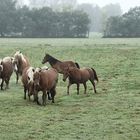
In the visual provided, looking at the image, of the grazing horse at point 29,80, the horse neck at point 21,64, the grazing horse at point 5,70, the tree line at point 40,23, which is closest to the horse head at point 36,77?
the grazing horse at point 29,80

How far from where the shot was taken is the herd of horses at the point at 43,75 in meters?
14.4

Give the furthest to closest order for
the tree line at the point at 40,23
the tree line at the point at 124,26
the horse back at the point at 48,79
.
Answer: the tree line at the point at 40,23 → the tree line at the point at 124,26 → the horse back at the point at 48,79

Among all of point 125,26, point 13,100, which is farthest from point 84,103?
point 125,26

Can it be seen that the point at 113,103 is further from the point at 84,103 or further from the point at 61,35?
the point at 61,35

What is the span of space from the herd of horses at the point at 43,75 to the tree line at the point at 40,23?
43001 mm

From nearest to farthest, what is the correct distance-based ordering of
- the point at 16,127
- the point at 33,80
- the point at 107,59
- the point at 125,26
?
the point at 16,127 < the point at 33,80 < the point at 107,59 < the point at 125,26

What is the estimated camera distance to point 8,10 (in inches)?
2594

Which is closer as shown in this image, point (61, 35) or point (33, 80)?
point (33, 80)

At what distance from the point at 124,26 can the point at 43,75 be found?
49.2 m

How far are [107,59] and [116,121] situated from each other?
59.7ft

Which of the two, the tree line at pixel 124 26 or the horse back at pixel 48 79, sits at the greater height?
the tree line at pixel 124 26

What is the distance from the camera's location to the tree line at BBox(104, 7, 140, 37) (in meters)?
62.2

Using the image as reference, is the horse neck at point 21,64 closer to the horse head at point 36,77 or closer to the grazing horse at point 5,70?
the grazing horse at point 5,70

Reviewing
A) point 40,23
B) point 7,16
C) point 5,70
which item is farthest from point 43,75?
point 7,16
